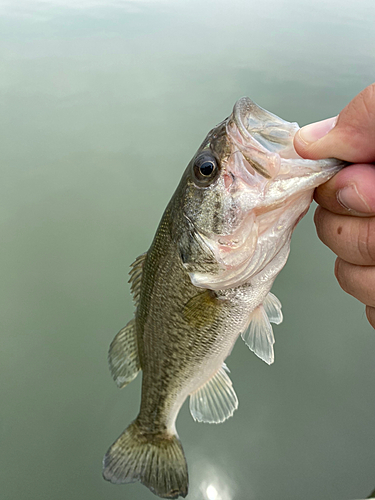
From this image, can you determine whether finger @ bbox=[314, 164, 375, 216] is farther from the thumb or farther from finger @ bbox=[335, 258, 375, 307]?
finger @ bbox=[335, 258, 375, 307]

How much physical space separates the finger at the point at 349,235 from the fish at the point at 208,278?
0.13m

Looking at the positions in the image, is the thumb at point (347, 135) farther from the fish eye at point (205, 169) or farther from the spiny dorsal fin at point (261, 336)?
the spiny dorsal fin at point (261, 336)

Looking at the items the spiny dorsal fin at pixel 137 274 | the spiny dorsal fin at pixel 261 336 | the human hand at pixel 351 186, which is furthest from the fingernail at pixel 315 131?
the spiny dorsal fin at pixel 137 274

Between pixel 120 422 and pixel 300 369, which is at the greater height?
pixel 300 369

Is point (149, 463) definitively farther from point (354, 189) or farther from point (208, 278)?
point (354, 189)

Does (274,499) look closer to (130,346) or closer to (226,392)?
(226,392)

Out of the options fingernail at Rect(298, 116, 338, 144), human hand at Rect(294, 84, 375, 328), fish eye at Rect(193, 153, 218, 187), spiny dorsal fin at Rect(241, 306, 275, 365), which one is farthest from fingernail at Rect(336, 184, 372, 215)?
spiny dorsal fin at Rect(241, 306, 275, 365)

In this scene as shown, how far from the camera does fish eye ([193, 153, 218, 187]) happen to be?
3.72ft

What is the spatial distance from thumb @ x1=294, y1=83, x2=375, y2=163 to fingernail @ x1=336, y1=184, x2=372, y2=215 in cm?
9

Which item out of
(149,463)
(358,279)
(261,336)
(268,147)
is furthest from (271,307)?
(149,463)

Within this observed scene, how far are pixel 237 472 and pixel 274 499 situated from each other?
0.27 m

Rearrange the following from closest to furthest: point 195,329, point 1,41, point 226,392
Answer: point 195,329, point 226,392, point 1,41

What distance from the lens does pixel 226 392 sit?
165cm

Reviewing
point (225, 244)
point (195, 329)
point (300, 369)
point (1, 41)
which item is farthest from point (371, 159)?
point (1, 41)
